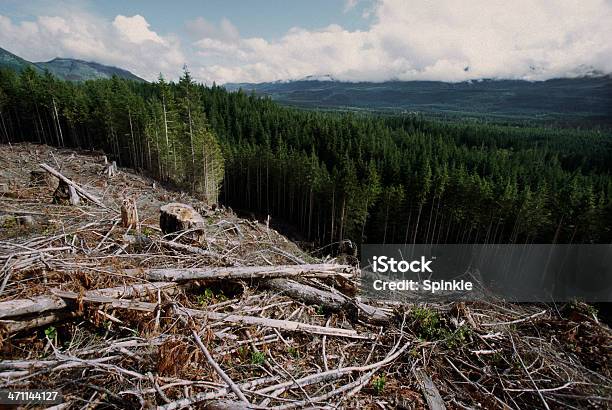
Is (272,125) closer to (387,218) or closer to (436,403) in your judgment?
(387,218)

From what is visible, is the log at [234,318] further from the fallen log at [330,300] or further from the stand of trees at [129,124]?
the stand of trees at [129,124]

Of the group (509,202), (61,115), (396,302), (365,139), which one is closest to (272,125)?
(365,139)

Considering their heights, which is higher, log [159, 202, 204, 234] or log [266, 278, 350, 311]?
log [159, 202, 204, 234]

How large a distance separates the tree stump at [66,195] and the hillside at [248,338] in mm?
2404

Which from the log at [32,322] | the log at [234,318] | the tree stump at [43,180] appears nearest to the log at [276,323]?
the log at [234,318]

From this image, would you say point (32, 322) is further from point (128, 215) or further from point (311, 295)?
point (311, 295)

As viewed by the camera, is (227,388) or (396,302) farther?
(396,302)

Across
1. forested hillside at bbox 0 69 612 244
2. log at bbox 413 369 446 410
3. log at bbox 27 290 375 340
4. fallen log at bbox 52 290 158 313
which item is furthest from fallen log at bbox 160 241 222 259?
forested hillside at bbox 0 69 612 244

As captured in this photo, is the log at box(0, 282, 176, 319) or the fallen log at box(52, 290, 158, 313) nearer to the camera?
the log at box(0, 282, 176, 319)

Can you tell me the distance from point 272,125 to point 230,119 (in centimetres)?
1008

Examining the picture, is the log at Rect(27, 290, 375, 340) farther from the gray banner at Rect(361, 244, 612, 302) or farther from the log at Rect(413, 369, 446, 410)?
the gray banner at Rect(361, 244, 612, 302)

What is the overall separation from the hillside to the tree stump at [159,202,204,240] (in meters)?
0.64

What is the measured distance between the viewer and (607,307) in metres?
30.8

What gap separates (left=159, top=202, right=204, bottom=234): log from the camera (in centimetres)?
596
